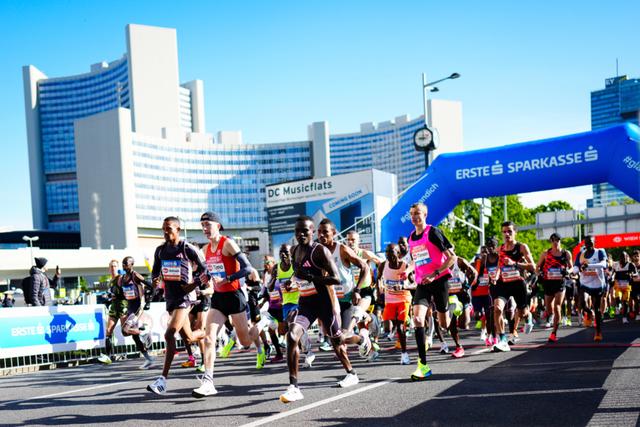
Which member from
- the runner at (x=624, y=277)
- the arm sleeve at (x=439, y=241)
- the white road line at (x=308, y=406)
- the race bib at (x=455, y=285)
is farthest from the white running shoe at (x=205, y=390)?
the runner at (x=624, y=277)

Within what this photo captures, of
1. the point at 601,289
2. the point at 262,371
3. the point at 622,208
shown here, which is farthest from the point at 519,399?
the point at 622,208

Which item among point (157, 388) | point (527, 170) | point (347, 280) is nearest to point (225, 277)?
point (157, 388)

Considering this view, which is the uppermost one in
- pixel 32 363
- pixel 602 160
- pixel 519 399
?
pixel 602 160

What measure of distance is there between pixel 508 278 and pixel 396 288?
6.14 ft

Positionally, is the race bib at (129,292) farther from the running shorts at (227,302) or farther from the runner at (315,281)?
the runner at (315,281)

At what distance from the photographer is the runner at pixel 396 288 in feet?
37.6

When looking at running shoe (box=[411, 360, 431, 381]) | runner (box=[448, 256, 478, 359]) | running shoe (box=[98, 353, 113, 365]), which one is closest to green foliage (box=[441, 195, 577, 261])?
runner (box=[448, 256, 478, 359])

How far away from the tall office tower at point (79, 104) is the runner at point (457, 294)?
156 m

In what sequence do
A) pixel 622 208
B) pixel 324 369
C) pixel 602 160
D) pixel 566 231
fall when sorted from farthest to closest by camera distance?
pixel 566 231 → pixel 622 208 → pixel 602 160 → pixel 324 369

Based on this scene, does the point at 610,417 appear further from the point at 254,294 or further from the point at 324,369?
the point at 254,294

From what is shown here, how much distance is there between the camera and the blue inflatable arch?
1470 cm

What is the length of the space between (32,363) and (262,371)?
245 inches

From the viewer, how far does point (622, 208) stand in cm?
2527

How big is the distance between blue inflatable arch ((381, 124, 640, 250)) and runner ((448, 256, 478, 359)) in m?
2.33
